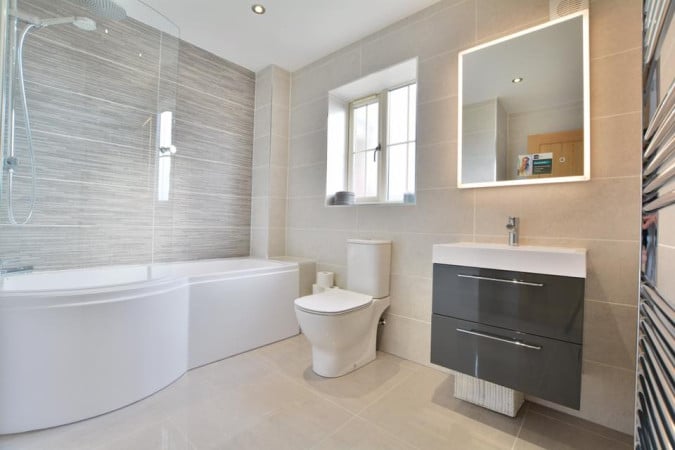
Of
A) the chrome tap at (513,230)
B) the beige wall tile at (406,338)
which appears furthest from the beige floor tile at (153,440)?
the chrome tap at (513,230)

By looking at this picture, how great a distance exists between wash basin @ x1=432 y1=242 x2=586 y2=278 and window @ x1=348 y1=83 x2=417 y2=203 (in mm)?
983

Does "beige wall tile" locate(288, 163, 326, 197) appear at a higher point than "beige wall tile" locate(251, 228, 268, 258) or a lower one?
higher

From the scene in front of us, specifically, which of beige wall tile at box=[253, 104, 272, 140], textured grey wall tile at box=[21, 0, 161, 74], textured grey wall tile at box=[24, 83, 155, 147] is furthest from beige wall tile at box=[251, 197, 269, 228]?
textured grey wall tile at box=[21, 0, 161, 74]

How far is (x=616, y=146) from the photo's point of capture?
151 centimetres

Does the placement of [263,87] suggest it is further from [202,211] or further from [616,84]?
[616,84]

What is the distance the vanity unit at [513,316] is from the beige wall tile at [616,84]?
29.2 inches

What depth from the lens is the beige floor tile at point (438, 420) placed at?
1.42m

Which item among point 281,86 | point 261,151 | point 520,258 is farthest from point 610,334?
point 281,86

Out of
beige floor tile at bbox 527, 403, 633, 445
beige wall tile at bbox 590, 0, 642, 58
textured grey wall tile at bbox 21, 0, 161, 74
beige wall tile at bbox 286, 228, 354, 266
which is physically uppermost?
textured grey wall tile at bbox 21, 0, 161, 74

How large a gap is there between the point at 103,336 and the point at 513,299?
6.79 feet

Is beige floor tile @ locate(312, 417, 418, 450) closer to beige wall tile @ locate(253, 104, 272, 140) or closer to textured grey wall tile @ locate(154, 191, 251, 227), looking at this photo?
textured grey wall tile @ locate(154, 191, 251, 227)

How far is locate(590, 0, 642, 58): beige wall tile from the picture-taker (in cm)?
147

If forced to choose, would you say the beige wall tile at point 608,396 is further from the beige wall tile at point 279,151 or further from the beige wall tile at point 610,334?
the beige wall tile at point 279,151

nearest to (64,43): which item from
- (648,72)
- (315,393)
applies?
(315,393)
